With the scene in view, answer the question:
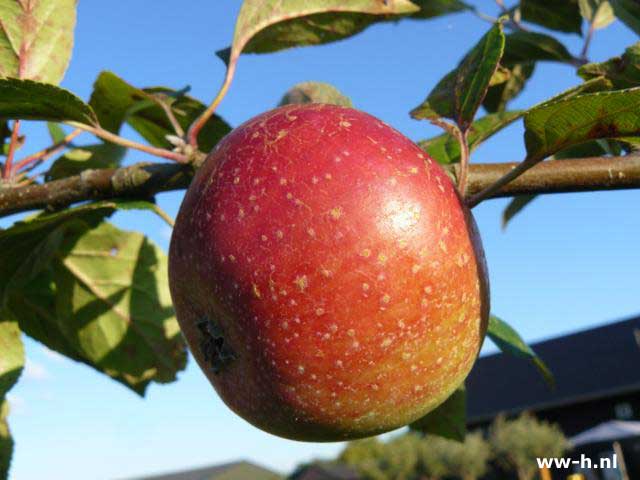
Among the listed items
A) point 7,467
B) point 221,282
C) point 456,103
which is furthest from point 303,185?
point 7,467

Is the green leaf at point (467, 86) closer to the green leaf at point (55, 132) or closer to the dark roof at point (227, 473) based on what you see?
the green leaf at point (55, 132)

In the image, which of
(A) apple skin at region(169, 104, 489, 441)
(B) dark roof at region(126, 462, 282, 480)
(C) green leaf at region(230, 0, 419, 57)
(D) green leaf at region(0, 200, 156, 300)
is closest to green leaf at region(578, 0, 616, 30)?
(C) green leaf at region(230, 0, 419, 57)

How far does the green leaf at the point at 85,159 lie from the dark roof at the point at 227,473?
70.2 feet

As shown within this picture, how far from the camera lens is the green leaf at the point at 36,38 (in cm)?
116

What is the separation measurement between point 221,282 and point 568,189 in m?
0.43

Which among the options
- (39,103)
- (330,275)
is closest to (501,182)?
(330,275)

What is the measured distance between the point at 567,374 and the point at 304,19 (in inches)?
918

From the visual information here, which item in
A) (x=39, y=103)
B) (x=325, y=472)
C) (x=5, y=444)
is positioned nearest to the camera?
(x=39, y=103)

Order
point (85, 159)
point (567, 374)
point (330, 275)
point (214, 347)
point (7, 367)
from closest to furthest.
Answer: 1. point (330, 275)
2. point (214, 347)
3. point (7, 367)
4. point (85, 159)
5. point (567, 374)

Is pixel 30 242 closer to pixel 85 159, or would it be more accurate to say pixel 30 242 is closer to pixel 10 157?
pixel 10 157

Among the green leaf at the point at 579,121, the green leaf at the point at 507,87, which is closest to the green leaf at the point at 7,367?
the green leaf at the point at 579,121

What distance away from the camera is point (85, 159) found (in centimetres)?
142

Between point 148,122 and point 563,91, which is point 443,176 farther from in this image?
point 148,122

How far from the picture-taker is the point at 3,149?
1.45m
